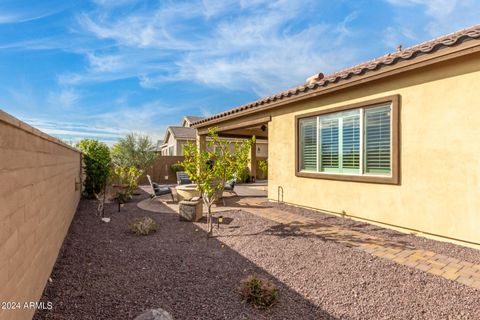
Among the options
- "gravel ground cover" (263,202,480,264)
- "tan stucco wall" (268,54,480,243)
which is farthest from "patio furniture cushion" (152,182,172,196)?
"tan stucco wall" (268,54,480,243)

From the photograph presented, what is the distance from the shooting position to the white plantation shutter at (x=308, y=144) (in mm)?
8039

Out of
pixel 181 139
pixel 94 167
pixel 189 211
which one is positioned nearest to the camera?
pixel 189 211

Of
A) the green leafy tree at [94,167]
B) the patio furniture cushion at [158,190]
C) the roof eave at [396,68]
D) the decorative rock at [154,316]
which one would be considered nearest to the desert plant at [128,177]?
the green leafy tree at [94,167]

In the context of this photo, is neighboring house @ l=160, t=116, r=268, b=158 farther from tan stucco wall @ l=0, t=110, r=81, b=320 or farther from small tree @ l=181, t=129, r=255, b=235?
tan stucco wall @ l=0, t=110, r=81, b=320

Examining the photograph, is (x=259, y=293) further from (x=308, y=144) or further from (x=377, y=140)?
(x=308, y=144)

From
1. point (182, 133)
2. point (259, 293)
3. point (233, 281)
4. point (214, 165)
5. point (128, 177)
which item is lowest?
point (233, 281)

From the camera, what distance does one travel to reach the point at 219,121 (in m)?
13.2

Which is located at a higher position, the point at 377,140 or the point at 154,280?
the point at 377,140

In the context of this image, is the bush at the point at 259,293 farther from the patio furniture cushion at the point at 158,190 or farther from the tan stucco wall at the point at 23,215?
the patio furniture cushion at the point at 158,190

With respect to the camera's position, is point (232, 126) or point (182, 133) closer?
A: point (232, 126)

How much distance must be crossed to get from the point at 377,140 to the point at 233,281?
479 cm

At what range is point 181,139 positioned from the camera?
26906mm

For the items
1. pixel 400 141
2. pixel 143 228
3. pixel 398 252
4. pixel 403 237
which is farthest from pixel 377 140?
pixel 143 228

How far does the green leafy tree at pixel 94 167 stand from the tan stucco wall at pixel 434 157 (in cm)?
1006
